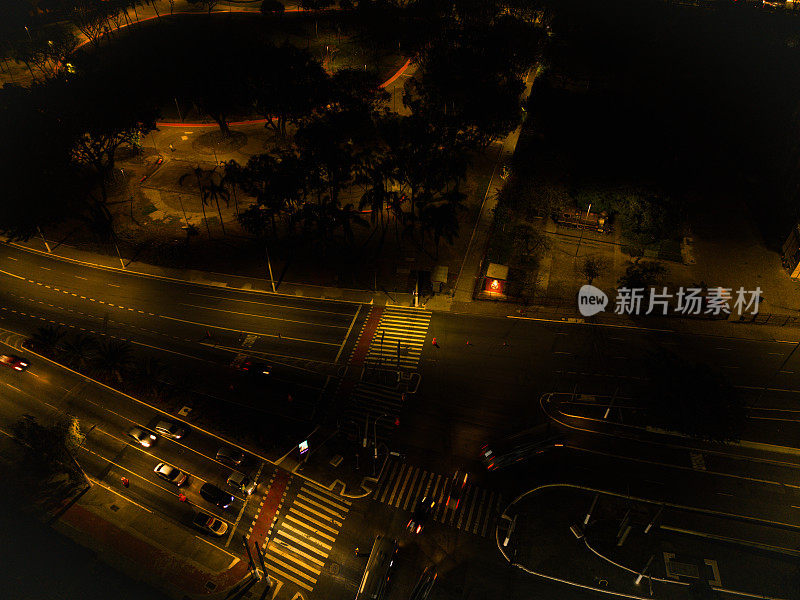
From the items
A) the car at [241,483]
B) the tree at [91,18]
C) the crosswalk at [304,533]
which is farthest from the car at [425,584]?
the tree at [91,18]

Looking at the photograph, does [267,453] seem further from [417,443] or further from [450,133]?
[450,133]

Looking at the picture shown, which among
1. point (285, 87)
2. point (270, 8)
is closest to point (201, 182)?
point (285, 87)

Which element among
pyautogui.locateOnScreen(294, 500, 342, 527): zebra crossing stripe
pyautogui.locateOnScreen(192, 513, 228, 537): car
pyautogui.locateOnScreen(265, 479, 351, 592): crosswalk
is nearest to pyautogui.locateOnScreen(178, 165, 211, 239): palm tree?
pyautogui.locateOnScreen(192, 513, 228, 537): car

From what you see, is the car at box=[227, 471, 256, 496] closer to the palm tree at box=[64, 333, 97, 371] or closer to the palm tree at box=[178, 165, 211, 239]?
the palm tree at box=[64, 333, 97, 371]

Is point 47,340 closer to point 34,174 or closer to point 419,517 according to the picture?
point 34,174

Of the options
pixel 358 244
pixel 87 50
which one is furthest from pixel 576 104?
pixel 87 50

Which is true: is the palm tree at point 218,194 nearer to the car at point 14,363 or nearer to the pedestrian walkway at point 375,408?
the car at point 14,363

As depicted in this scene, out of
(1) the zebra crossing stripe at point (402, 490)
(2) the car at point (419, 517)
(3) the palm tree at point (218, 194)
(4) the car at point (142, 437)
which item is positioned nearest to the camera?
(2) the car at point (419, 517)
